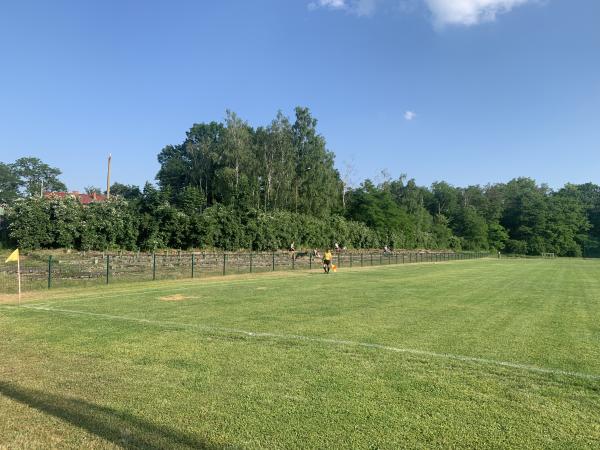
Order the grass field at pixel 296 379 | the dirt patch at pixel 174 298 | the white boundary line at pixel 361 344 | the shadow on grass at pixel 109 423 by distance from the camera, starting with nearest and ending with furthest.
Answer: the shadow on grass at pixel 109 423
the grass field at pixel 296 379
the white boundary line at pixel 361 344
the dirt patch at pixel 174 298

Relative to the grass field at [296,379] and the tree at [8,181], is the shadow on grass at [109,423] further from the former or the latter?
the tree at [8,181]

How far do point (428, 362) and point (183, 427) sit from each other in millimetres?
3985

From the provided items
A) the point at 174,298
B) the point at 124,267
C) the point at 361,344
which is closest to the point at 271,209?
the point at 124,267

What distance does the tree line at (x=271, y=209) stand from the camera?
31906 mm

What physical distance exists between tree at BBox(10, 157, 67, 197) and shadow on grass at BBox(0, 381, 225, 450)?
117825 mm

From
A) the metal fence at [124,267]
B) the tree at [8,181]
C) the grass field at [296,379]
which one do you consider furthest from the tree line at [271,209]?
the grass field at [296,379]

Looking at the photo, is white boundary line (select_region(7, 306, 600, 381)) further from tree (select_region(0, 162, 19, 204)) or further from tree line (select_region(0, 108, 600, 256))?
tree (select_region(0, 162, 19, 204))

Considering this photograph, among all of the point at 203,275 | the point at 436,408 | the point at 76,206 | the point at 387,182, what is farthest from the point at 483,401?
the point at 387,182

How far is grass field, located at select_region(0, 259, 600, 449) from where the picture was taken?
171 inches

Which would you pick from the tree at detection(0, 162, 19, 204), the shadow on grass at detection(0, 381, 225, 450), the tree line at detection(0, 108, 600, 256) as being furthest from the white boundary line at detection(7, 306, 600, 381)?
the tree at detection(0, 162, 19, 204)

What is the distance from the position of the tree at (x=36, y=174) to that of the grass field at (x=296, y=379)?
112 meters

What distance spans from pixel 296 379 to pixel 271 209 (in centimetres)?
5440

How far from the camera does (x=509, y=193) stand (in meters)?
134

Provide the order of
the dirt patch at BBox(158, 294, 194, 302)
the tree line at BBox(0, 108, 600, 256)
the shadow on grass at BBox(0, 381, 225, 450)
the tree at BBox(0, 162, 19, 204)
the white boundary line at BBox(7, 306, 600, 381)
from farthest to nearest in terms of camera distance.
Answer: the tree at BBox(0, 162, 19, 204), the tree line at BBox(0, 108, 600, 256), the dirt patch at BBox(158, 294, 194, 302), the white boundary line at BBox(7, 306, 600, 381), the shadow on grass at BBox(0, 381, 225, 450)
